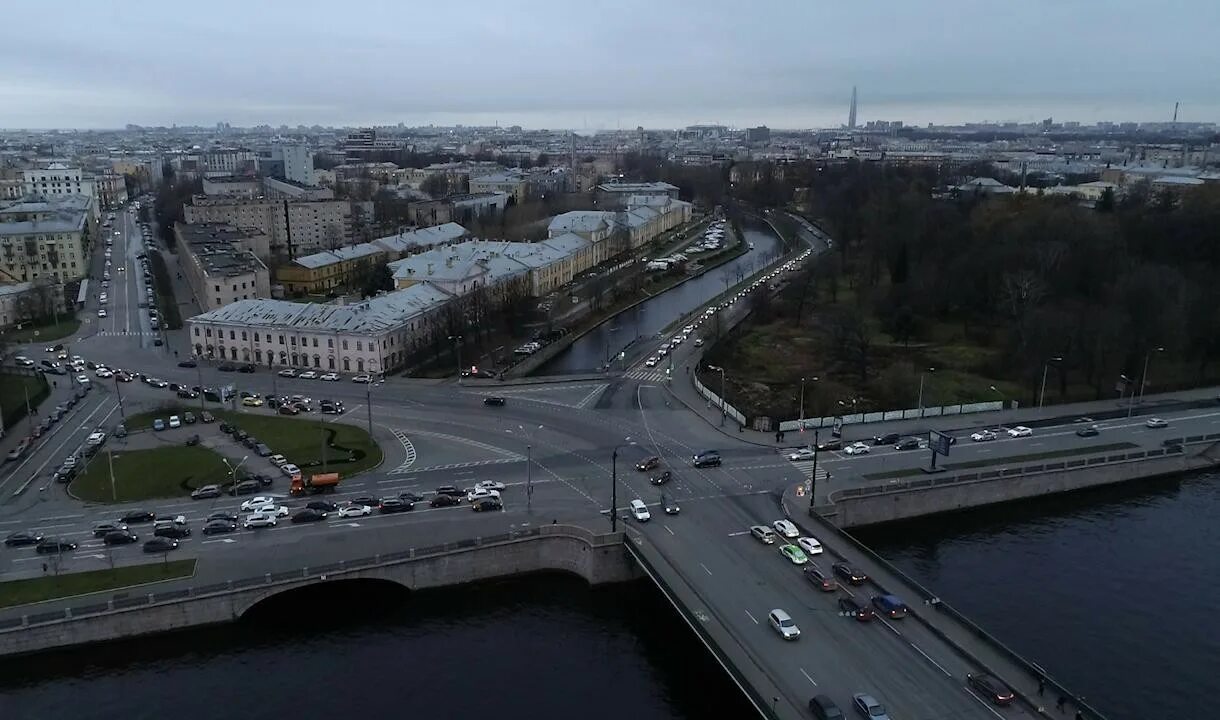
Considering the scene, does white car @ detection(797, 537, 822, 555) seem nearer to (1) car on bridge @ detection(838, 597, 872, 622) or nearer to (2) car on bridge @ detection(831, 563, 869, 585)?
(2) car on bridge @ detection(831, 563, 869, 585)

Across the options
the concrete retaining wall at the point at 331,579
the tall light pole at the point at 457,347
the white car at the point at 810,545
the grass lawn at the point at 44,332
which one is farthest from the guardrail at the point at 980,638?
the grass lawn at the point at 44,332

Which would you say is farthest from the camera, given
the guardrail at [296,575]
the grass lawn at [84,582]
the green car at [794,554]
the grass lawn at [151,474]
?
the grass lawn at [151,474]

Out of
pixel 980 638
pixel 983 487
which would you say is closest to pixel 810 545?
pixel 980 638

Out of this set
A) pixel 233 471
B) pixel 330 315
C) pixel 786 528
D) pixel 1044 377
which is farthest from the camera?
pixel 330 315

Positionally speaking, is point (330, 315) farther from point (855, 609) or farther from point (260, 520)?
point (855, 609)

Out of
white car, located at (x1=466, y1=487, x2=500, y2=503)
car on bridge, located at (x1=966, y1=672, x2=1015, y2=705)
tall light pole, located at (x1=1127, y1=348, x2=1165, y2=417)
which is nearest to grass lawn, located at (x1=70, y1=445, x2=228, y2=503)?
white car, located at (x1=466, y1=487, x2=500, y2=503)

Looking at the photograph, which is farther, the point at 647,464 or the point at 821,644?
the point at 647,464

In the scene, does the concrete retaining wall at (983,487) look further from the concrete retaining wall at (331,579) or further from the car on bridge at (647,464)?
the concrete retaining wall at (331,579)
